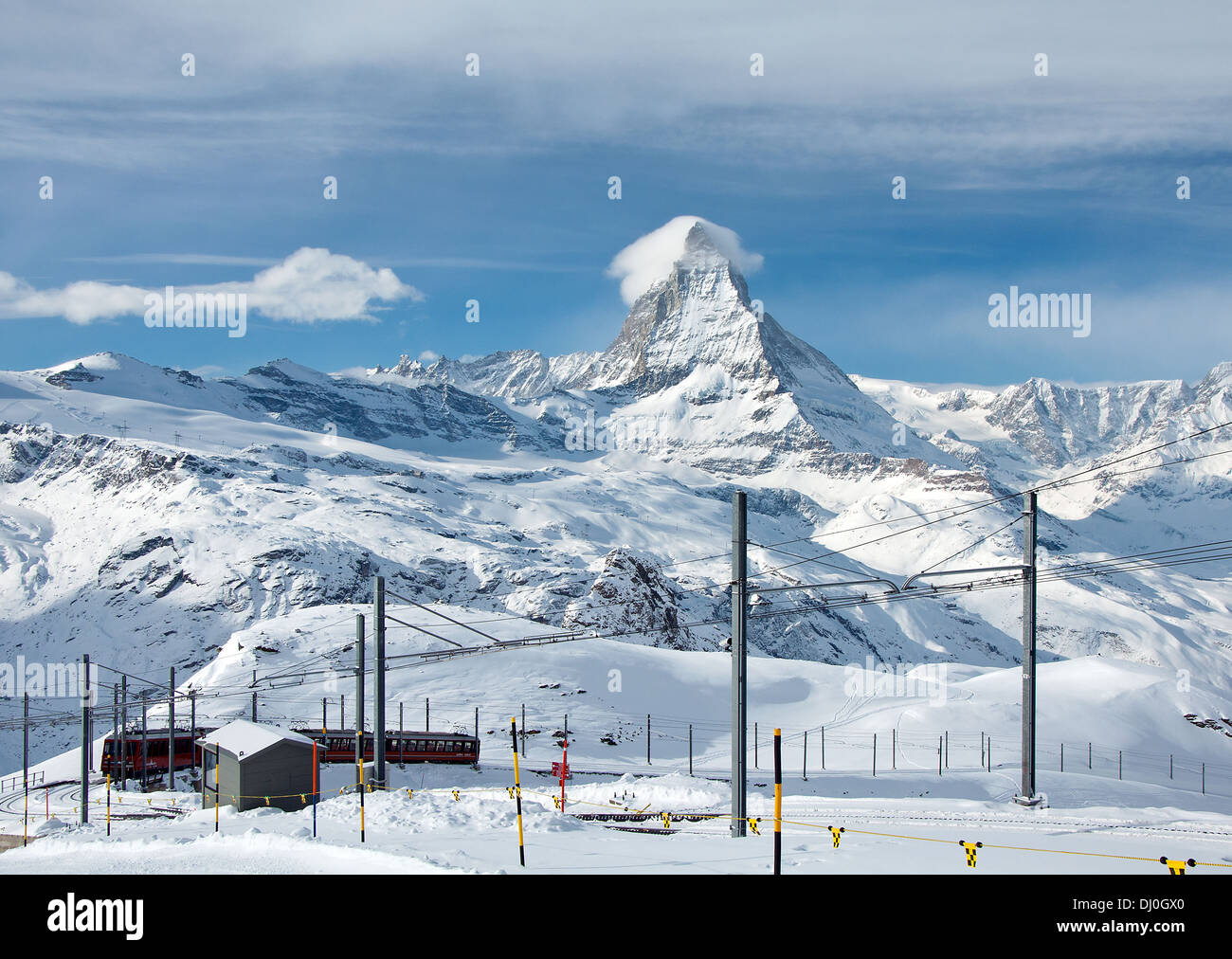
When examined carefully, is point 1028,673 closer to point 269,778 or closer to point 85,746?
point 269,778

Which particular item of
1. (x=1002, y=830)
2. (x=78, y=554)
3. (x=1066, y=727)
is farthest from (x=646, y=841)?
(x=78, y=554)

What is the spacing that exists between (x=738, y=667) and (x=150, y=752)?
51606mm

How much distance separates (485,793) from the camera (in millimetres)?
38906

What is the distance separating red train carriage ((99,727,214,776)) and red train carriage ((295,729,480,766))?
8.69 meters

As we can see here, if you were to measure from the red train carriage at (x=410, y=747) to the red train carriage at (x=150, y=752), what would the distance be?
28.5 feet

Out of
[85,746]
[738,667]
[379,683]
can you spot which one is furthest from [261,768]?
[738,667]

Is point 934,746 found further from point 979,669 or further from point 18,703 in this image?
point 18,703

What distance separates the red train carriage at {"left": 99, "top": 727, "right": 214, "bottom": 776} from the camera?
6053 centimetres

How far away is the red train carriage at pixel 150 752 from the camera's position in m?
60.5

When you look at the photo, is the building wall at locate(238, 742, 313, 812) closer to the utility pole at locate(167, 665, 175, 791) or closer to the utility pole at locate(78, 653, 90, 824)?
the utility pole at locate(78, 653, 90, 824)

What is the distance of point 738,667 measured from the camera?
23.7 meters

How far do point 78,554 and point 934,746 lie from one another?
18640cm

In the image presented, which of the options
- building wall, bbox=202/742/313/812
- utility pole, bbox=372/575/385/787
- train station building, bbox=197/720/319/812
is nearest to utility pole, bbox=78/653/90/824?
train station building, bbox=197/720/319/812

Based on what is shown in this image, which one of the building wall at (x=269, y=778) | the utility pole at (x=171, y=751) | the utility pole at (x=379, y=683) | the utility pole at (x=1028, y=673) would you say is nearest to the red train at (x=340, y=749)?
the utility pole at (x=171, y=751)
